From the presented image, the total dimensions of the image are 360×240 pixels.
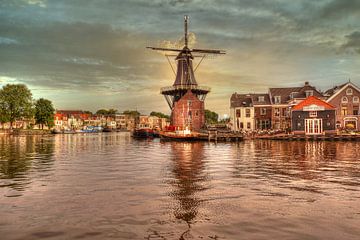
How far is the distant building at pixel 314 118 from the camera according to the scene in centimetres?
6309

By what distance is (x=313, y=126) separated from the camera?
63781mm

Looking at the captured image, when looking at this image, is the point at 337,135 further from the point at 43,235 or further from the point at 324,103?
the point at 43,235

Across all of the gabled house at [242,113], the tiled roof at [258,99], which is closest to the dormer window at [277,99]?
the tiled roof at [258,99]

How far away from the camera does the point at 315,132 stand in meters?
63.7

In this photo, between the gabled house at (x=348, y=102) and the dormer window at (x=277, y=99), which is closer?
the gabled house at (x=348, y=102)

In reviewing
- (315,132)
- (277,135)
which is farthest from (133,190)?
(315,132)

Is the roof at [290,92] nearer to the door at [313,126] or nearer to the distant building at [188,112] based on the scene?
the door at [313,126]

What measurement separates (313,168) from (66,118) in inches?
7022

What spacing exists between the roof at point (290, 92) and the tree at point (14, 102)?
8196 centimetres

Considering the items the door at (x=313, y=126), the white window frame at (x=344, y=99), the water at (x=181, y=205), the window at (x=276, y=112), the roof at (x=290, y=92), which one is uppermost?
the roof at (x=290, y=92)

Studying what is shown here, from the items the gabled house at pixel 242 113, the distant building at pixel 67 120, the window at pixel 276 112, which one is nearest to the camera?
the window at pixel 276 112

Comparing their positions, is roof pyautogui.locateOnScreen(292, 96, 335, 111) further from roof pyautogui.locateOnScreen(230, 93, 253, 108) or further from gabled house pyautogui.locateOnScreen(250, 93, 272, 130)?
roof pyautogui.locateOnScreen(230, 93, 253, 108)

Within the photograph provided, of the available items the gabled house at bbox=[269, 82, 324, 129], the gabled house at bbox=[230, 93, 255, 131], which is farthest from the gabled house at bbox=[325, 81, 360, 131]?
the gabled house at bbox=[230, 93, 255, 131]

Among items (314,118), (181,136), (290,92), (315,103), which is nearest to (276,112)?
(290,92)
